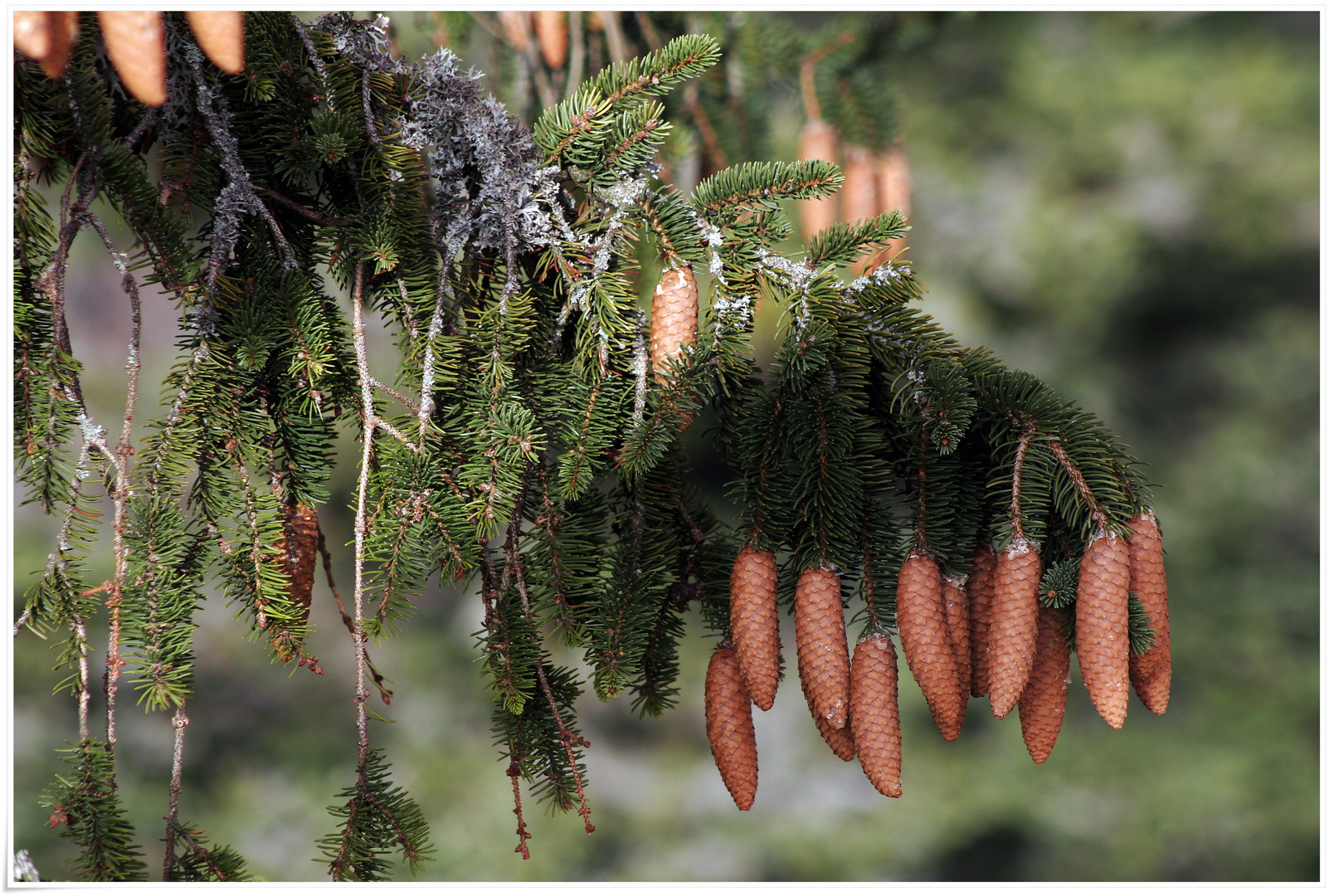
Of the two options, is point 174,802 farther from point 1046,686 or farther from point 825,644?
point 1046,686

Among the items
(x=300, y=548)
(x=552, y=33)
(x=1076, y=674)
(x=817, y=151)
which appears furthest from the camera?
(x=1076, y=674)

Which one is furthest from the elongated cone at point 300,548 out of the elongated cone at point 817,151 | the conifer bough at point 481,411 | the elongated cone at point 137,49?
the elongated cone at point 817,151

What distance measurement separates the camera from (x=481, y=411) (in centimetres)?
45

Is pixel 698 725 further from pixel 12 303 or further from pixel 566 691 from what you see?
pixel 12 303

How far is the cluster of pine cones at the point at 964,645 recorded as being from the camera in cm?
40

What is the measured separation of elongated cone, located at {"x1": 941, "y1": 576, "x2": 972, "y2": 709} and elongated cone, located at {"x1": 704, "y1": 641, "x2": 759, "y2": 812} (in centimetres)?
13

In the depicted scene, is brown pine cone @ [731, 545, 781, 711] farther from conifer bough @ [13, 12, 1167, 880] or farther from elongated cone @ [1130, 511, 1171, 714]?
elongated cone @ [1130, 511, 1171, 714]

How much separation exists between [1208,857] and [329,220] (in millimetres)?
2513

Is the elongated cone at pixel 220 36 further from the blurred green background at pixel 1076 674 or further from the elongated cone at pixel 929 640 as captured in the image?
the blurred green background at pixel 1076 674

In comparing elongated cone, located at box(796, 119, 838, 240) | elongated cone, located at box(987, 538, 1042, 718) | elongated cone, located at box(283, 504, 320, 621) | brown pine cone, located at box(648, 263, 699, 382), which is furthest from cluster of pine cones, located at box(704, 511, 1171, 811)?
elongated cone, located at box(796, 119, 838, 240)

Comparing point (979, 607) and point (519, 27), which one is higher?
point (519, 27)

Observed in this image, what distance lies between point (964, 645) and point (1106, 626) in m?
0.07

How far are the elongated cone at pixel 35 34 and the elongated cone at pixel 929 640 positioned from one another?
49cm

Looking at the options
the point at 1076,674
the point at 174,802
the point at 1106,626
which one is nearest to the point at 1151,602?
the point at 1106,626
